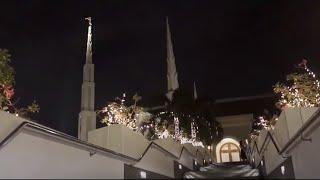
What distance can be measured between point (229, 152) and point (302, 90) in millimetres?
25827

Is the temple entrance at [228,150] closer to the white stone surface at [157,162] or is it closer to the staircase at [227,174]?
the white stone surface at [157,162]

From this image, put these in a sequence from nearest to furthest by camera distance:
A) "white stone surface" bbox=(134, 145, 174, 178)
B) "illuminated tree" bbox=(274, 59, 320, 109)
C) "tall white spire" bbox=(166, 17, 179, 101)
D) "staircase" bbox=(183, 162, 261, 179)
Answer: "staircase" bbox=(183, 162, 261, 179)
"white stone surface" bbox=(134, 145, 174, 178)
"illuminated tree" bbox=(274, 59, 320, 109)
"tall white spire" bbox=(166, 17, 179, 101)

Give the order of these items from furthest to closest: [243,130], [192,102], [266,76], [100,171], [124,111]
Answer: [266,76] < [243,130] < [192,102] < [124,111] < [100,171]

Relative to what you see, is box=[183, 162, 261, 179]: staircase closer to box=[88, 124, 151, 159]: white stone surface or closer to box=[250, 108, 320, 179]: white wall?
box=[250, 108, 320, 179]: white wall

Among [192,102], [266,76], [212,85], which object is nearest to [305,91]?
[192,102]

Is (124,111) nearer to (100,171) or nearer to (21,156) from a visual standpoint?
(21,156)

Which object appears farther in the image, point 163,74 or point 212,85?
point 212,85

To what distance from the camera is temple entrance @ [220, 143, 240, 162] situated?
3391 cm

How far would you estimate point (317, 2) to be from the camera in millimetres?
8570

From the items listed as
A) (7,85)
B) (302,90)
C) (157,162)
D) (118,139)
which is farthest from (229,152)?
(7,85)

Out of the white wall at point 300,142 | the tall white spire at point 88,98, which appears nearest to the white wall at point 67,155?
the white wall at point 300,142

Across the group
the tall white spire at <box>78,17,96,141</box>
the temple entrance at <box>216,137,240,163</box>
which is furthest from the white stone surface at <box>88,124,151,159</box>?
the temple entrance at <box>216,137,240,163</box>

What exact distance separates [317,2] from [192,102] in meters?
14.9

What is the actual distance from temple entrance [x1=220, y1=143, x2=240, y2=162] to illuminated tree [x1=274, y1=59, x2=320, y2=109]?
959 inches
